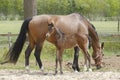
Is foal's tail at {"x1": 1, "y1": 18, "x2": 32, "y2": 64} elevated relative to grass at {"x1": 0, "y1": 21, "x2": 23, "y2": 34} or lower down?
elevated

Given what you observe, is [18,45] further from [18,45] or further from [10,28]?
[10,28]

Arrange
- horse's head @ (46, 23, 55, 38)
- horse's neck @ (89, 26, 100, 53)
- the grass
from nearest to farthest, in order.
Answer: horse's head @ (46, 23, 55, 38) → horse's neck @ (89, 26, 100, 53) → the grass

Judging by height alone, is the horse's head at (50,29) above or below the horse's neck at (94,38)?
above

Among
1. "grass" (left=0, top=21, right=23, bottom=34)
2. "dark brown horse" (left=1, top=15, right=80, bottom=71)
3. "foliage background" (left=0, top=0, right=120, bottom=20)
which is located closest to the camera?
"dark brown horse" (left=1, top=15, right=80, bottom=71)

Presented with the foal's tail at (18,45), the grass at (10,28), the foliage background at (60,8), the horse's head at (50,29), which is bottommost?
the foliage background at (60,8)

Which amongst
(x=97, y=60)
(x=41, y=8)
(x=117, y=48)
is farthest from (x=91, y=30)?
(x=41, y=8)

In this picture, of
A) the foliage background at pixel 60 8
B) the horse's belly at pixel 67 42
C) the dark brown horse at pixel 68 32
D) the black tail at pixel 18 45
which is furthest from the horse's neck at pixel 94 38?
the foliage background at pixel 60 8

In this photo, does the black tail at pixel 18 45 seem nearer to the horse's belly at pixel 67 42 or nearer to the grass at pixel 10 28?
the horse's belly at pixel 67 42

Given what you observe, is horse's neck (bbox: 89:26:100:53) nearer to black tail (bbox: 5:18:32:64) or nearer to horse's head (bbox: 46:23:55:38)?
horse's head (bbox: 46:23:55:38)

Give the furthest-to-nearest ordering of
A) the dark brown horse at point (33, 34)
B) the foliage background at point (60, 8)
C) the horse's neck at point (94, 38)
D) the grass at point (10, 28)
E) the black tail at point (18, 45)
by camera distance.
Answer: the foliage background at point (60, 8) → the grass at point (10, 28) → the horse's neck at point (94, 38) → the black tail at point (18, 45) → the dark brown horse at point (33, 34)

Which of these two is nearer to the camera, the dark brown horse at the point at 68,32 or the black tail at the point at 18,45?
the dark brown horse at the point at 68,32

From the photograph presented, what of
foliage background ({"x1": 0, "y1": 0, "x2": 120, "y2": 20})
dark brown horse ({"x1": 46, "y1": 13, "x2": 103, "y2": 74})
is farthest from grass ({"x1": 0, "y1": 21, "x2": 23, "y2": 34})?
dark brown horse ({"x1": 46, "y1": 13, "x2": 103, "y2": 74})

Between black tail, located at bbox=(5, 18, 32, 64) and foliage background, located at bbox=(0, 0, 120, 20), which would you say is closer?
black tail, located at bbox=(5, 18, 32, 64)

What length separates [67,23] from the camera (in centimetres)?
909
